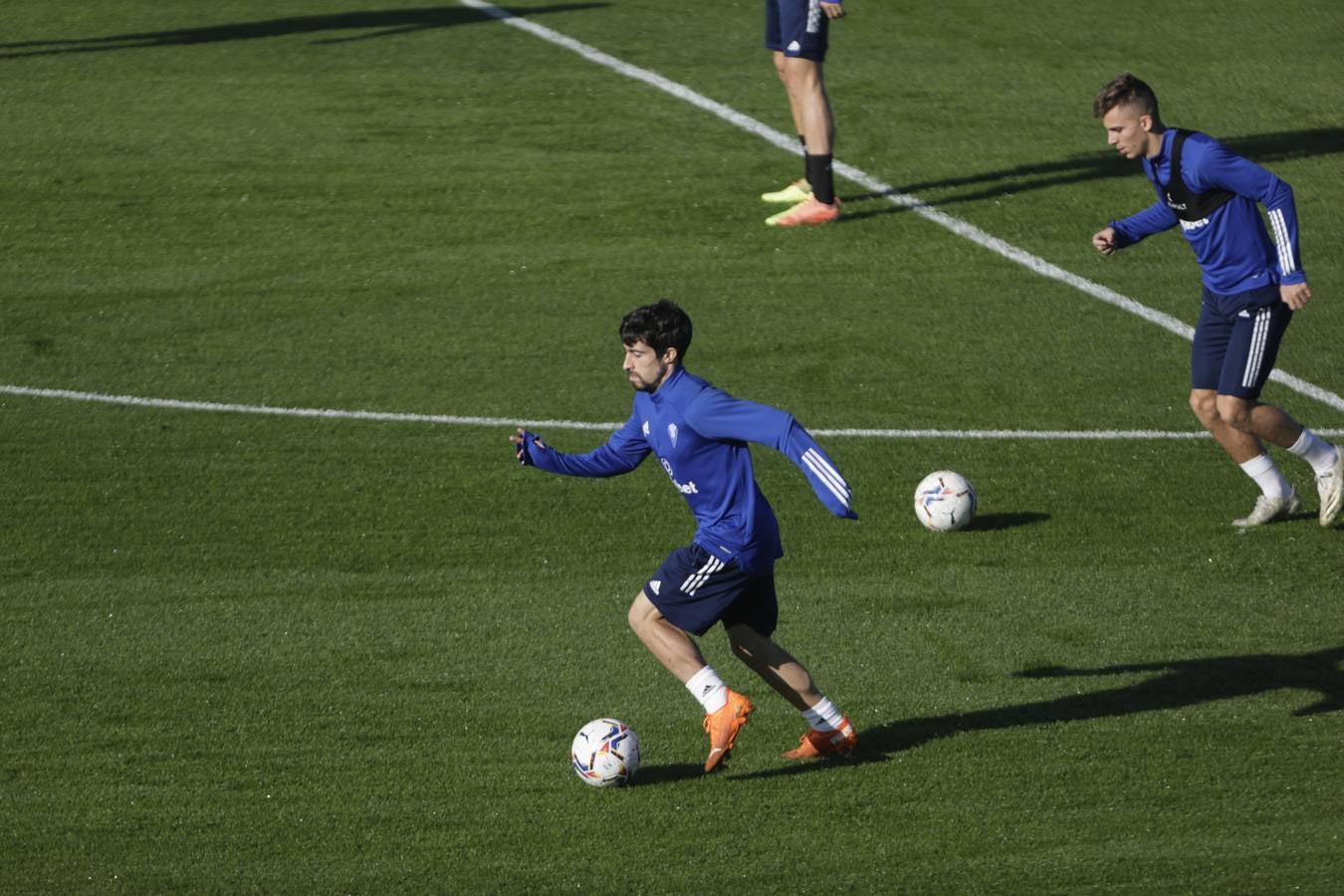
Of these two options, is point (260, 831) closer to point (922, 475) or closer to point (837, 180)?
point (922, 475)

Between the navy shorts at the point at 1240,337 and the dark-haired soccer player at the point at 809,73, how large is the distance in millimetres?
4661

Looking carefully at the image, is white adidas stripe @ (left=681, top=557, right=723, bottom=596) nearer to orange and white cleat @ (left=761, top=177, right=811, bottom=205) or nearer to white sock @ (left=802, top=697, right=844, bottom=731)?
white sock @ (left=802, top=697, right=844, bottom=731)

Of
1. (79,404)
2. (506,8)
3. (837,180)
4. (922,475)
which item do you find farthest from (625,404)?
(506,8)

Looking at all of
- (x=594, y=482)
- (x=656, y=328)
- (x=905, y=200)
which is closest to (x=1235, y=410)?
(x=594, y=482)

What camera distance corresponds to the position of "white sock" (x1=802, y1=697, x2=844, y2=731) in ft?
23.8

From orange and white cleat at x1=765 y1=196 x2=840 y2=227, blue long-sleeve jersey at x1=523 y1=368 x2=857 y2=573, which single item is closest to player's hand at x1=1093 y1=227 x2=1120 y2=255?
blue long-sleeve jersey at x1=523 y1=368 x2=857 y2=573

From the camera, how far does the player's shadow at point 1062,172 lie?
15016mm

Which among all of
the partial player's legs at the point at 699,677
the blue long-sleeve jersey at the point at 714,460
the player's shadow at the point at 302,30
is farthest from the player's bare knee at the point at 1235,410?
the player's shadow at the point at 302,30

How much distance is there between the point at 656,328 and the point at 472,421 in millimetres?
4545

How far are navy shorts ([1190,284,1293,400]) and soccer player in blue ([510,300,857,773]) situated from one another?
3369mm

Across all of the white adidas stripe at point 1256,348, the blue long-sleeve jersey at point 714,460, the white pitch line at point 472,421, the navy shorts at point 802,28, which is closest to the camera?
the blue long-sleeve jersey at point 714,460

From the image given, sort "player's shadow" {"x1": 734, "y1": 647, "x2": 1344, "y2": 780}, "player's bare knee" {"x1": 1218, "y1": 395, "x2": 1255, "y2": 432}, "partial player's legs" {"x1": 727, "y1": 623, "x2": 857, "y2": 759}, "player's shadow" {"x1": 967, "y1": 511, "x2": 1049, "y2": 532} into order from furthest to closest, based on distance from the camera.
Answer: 1. "player's shadow" {"x1": 967, "y1": 511, "x2": 1049, "y2": 532}
2. "player's bare knee" {"x1": 1218, "y1": 395, "x2": 1255, "y2": 432}
3. "player's shadow" {"x1": 734, "y1": 647, "x2": 1344, "y2": 780}
4. "partial player's legs" {"x1": 727, "y1": 623, "x2": 857, "y2": 759}

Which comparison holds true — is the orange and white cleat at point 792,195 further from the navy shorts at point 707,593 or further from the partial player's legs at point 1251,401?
the navy shorts at point 707,593

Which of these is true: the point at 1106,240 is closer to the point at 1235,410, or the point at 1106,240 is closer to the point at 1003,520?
the point at 1235,410
